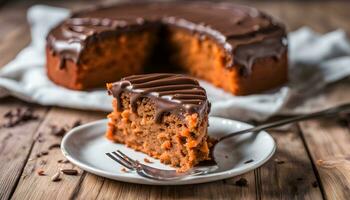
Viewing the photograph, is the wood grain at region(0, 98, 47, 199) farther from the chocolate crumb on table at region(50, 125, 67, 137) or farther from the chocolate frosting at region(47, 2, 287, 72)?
the chocolate frosting at region(47, 2, 287, 72)

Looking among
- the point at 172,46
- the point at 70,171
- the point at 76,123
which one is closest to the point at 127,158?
the point at 70,171

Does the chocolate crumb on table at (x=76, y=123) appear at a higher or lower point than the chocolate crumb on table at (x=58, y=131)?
lower

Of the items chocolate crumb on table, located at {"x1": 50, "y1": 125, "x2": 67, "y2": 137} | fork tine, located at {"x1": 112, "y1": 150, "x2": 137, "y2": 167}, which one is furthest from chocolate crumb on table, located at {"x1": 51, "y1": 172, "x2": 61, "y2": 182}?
chocolate crumb on table, located at {"x1": 50, "y1": 125, "x2": 67, "y2": 137}

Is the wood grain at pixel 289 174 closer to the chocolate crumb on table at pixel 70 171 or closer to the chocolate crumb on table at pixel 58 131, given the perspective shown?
the chocolate crumb on table at pixel 70 171

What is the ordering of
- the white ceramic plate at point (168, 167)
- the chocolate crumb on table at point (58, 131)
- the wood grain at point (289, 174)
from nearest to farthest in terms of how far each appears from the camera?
the white ceramic plate at point (168, 167), the wood grain at point (289, 174), the chocolate crumb on table at point (58, 131)

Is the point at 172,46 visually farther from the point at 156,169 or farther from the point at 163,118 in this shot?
the point at 156,169

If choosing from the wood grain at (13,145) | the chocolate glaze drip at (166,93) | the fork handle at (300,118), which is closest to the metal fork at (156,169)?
the fork handle at (300,118)

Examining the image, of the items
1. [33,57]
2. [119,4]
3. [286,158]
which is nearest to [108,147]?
[286,158]

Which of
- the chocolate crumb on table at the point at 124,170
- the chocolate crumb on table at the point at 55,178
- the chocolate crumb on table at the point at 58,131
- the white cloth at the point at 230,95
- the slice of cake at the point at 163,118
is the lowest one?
the white cloth at the point at 230,95
